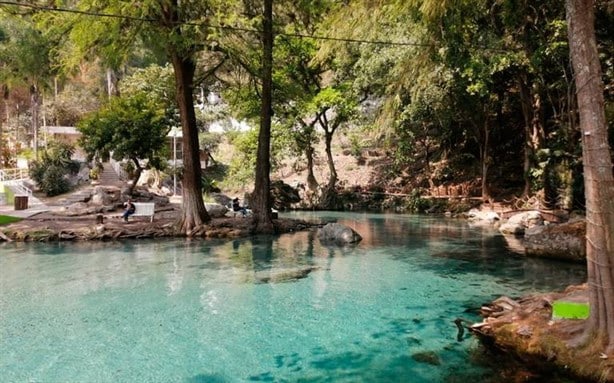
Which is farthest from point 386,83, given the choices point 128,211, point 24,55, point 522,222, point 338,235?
point 24,55

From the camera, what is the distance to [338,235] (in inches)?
601

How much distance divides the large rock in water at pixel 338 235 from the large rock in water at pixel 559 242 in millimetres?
5092

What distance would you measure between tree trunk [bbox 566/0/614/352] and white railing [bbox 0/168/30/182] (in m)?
29.0

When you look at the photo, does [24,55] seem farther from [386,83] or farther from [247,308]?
[247,308]

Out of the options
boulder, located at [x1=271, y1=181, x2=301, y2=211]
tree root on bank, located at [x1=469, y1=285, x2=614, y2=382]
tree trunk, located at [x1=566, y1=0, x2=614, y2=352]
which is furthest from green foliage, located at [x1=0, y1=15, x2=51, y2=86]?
tree trunk, located at [x1=566, y1=0, x2=614, y2=352]


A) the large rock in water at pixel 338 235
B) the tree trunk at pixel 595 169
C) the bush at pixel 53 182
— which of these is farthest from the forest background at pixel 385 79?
the large rock in water at pixel 338 235

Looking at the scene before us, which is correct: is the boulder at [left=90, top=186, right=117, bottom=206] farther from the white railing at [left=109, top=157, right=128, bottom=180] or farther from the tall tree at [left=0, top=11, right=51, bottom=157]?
the white railing at [left=109, top=157, right=128, bottom=180]

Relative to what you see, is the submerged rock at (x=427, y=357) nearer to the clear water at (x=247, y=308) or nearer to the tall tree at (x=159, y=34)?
the clear water at (x=247, y=308)

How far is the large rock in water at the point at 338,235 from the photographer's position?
15.0m

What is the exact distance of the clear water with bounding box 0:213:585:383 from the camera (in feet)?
18.0

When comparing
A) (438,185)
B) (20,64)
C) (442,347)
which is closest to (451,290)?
(442,347)

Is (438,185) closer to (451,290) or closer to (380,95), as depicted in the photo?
(380,95)

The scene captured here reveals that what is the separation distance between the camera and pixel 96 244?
14.2 metres

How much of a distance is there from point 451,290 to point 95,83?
41.5 m
